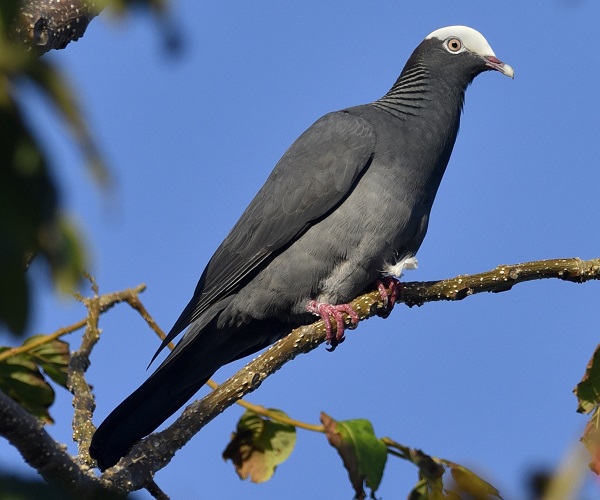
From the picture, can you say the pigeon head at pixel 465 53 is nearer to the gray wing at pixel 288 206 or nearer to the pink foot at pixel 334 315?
the gray wing at pixel 288 206

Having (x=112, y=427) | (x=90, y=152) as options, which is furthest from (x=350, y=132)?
(x=90, y=152)

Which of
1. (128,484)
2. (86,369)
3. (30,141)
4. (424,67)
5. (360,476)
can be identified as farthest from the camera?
(424,67)

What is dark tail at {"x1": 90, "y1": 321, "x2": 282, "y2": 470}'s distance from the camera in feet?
11.2

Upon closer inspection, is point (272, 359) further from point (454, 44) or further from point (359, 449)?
point (454, 44)

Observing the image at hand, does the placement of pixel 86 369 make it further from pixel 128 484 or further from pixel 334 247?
pixel 334 247

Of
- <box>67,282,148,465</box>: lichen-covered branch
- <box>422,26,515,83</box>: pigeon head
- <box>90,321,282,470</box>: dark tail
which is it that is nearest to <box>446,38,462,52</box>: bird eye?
<box>422,26,515,83</box>: pigeon head

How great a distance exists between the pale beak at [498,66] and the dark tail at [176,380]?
2181 mm

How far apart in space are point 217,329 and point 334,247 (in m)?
0.77

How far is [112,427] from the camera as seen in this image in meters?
3.36

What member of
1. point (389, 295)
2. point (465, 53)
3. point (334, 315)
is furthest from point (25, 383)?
point (465, 53)

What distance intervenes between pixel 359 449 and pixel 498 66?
363 centimetres

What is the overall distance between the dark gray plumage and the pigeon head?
473mm

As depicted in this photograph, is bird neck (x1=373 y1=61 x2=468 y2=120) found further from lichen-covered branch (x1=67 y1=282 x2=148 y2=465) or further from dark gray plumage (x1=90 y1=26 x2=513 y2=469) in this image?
lichen-covered branch (x1=67 y1=282 x2=148 y2=465)

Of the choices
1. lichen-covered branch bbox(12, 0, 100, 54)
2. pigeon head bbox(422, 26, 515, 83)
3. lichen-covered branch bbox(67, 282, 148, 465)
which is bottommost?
lichen-covered branch bbox(67, 282, 148, 465)
